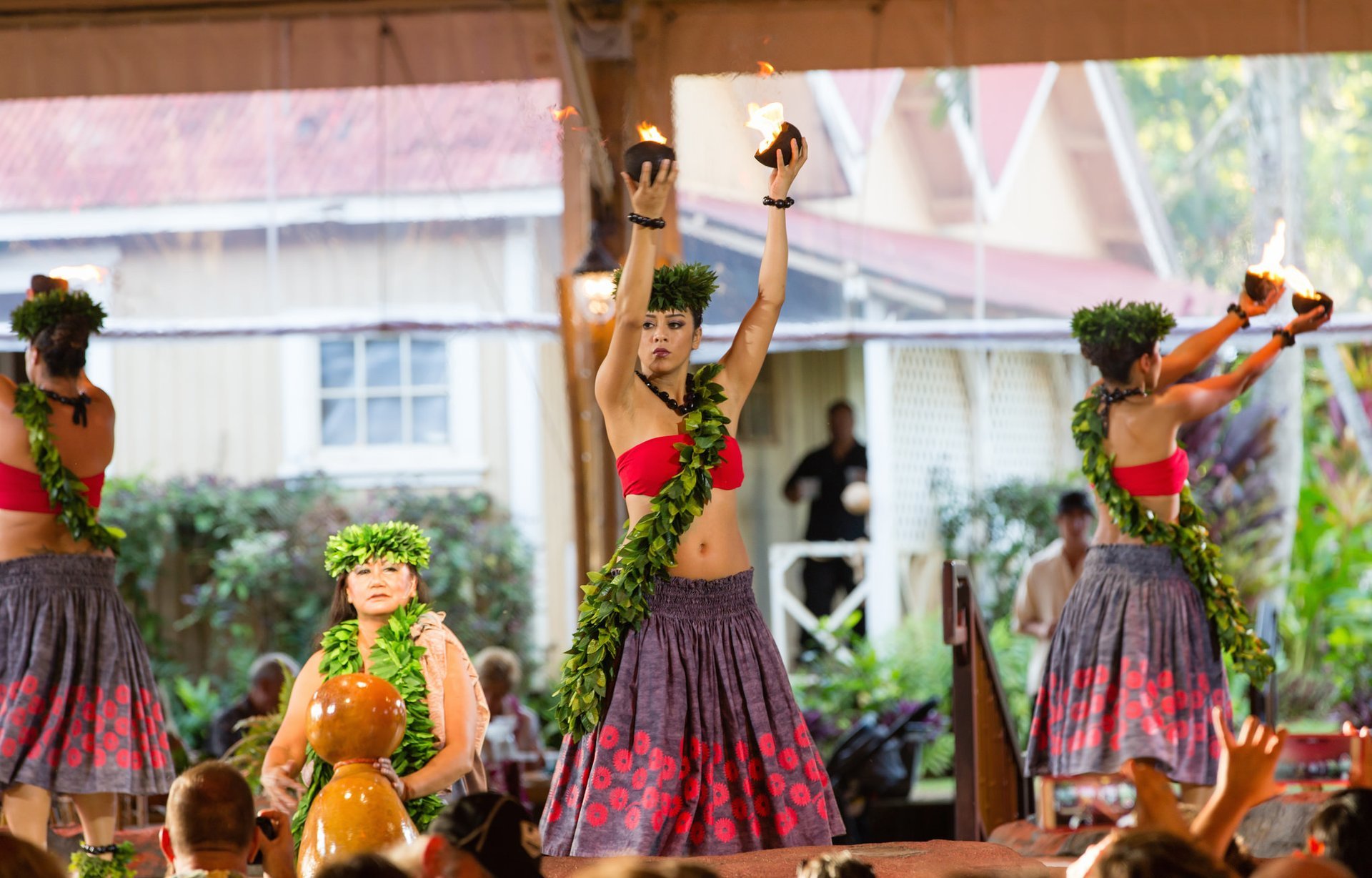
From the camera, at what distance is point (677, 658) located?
377 cm

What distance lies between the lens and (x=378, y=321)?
7688mm

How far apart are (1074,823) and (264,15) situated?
493cm

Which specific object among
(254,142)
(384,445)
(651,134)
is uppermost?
(254,142)

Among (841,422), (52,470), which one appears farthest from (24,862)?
(841,422)

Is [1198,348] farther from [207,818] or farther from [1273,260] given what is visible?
[207,818]

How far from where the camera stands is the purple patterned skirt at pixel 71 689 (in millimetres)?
4707

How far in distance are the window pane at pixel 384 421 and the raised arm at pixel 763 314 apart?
6.41m

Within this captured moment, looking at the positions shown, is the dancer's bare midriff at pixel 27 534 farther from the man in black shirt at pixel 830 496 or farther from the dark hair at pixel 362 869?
the man in black shirt at pixel 830 496

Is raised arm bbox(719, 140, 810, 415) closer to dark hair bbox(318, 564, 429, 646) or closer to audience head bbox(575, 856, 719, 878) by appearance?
dark hair bbox(318, 564, 429, 646)

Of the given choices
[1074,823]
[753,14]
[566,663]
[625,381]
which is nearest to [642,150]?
[625,381]

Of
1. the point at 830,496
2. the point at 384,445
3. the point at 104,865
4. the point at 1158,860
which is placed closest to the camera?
the point at 1158,860

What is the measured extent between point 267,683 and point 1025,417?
5167 millimetres

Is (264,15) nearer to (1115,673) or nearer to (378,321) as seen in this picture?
(378,321)

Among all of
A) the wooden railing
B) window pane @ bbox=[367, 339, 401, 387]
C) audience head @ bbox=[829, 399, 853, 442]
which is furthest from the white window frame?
the wooden railing
